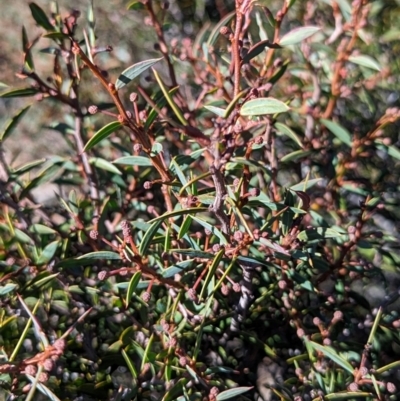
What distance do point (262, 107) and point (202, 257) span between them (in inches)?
9.5

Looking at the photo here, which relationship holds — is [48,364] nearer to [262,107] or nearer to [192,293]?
[192,293]

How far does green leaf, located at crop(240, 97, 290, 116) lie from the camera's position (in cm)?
60

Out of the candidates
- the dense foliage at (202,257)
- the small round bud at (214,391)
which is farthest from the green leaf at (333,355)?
the small round bud at (214,391)

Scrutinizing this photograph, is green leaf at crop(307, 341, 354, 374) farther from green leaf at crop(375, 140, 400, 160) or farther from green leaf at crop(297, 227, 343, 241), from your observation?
green leaf at crop(375, 140, 400, 160)

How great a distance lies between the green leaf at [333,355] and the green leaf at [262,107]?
43 centimetres

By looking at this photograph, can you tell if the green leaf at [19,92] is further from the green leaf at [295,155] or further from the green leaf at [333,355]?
the green leaf at [333,355]

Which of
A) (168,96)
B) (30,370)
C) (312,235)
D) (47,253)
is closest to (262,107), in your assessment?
(168,96)

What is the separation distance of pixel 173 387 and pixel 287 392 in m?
0.18

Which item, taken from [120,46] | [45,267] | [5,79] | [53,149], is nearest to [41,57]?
[5,79]

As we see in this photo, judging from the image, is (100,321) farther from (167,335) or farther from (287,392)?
(287,392)

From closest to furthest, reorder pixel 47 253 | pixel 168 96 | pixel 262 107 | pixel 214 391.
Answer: pixel 262 107 < pixel 168 96 < pixel 214 391 < pixel 47 253

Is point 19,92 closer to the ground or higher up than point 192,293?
higher up

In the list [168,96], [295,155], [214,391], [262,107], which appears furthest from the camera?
[295,155]

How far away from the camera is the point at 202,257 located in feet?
2.55
